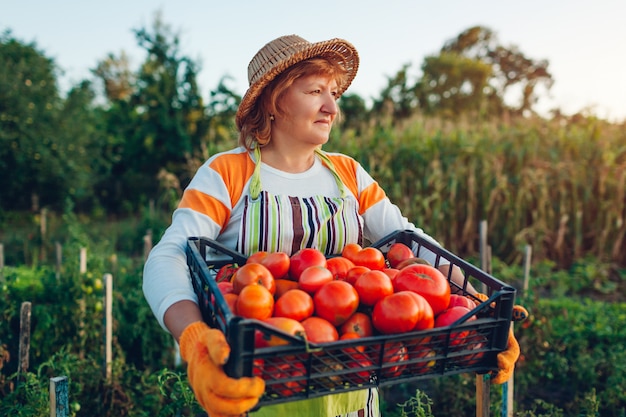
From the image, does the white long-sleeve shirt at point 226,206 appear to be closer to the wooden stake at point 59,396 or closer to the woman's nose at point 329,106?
the woman's nose at point 329,106

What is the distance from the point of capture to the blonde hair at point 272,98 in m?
1.86

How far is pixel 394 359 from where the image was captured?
4.06 feet

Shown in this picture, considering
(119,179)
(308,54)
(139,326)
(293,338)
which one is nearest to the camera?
(293,338)

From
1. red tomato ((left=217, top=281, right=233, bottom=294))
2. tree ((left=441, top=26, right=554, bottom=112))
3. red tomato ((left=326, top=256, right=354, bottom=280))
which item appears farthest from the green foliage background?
tree ((left=441, top=26, right=554, bottom=112))

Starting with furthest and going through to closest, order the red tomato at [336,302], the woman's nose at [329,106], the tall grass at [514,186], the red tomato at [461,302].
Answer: the tall grass at [514,186], the woman's nose at [329,106], the red tomato at [461,302], the red tomato at [336,302]

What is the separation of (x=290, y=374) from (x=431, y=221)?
5187 millimetres

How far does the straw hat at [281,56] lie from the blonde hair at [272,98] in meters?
0.02

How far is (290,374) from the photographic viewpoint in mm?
1168

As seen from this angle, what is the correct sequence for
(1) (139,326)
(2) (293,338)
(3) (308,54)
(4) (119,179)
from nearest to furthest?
(2) (293,338) < (3) (308,54) < (1) (139,326) < (4) (119,179)

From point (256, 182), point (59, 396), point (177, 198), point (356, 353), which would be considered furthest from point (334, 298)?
point (177, 198)

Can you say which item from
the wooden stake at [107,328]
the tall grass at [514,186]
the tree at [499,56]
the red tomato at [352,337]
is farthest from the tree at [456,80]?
the red tomato at [352,337]

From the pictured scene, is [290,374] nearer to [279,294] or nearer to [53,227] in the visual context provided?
[279,294]

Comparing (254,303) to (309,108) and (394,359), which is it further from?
(309,108)

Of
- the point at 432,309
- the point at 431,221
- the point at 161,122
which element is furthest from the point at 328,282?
the point at 161,122
